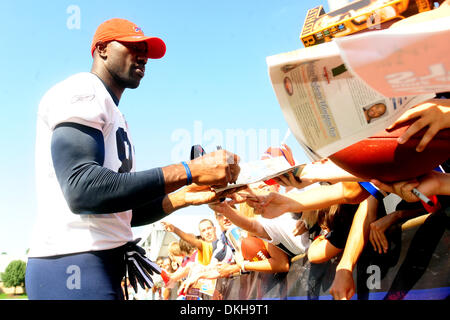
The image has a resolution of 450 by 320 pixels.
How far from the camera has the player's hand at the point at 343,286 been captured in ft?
9.63

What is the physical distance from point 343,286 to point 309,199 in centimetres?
67

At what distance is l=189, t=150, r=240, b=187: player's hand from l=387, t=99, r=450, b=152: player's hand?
32.5 inches

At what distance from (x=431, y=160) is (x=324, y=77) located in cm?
77

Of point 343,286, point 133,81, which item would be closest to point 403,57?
point 133,81

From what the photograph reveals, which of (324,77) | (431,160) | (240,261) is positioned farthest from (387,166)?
(240,261)

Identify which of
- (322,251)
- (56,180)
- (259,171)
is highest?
(56,180)

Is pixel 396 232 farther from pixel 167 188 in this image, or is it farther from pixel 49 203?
pixel 49 203

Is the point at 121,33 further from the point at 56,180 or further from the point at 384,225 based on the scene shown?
the point at 384,225

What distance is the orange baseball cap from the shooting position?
2.13 m

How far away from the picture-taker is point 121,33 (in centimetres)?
213

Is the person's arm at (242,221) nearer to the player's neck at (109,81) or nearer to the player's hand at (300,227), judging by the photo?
A: the player's hand at (300,227)

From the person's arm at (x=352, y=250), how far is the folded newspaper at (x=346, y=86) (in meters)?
1.47

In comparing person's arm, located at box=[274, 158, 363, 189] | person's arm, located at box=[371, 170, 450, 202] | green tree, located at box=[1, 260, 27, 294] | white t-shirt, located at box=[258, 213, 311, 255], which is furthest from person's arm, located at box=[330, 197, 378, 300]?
green tree, located at box=[1, 260, 27, 294]
